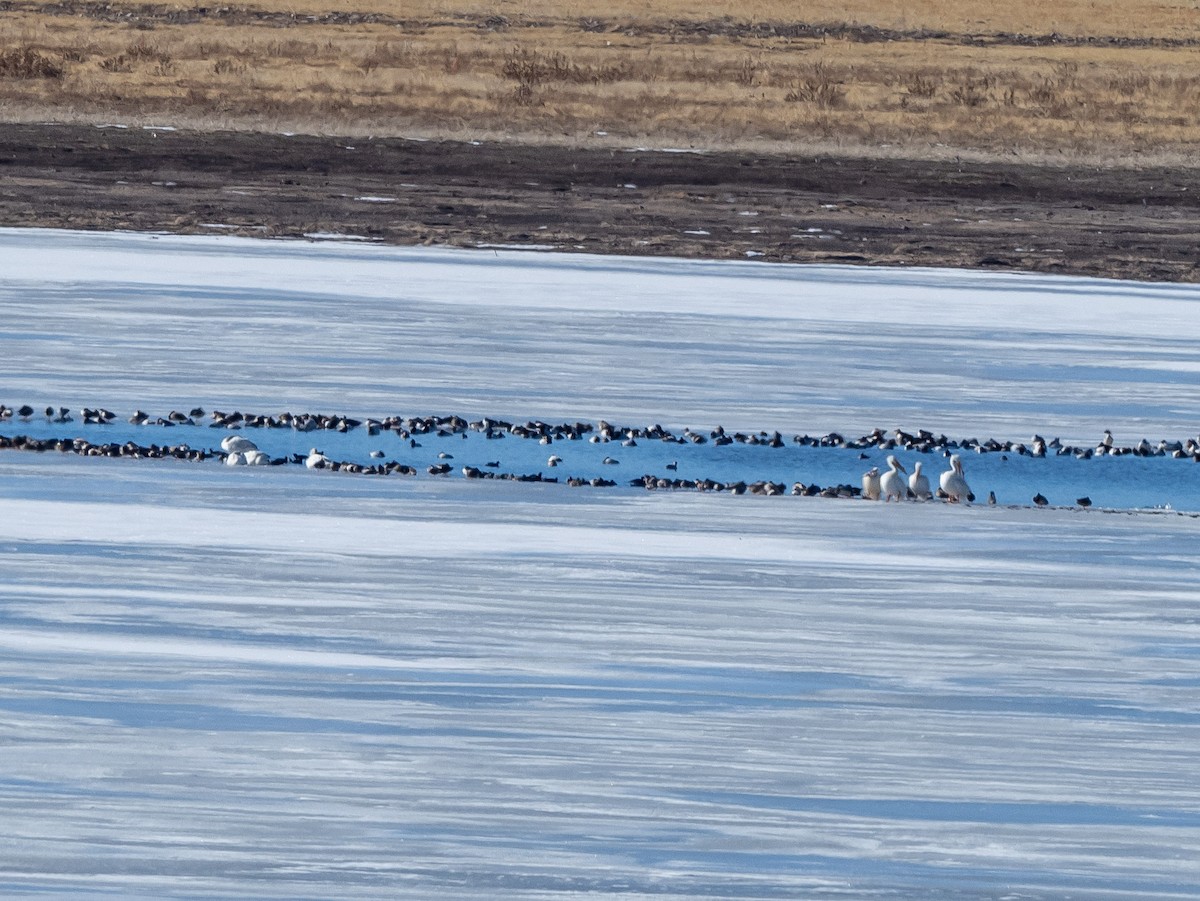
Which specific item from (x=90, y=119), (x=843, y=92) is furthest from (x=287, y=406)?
(x=843, y=92)

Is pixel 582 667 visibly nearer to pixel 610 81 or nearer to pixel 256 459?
pixel 256 459

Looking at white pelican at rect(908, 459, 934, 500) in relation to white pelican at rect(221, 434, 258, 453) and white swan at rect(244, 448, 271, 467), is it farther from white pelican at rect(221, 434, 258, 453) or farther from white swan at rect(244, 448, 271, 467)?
white pelican at rect(221, 434, 258, 453)

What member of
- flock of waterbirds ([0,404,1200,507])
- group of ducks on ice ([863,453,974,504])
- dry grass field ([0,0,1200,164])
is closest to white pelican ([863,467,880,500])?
group of ducks on ice ([863,453,974,504])

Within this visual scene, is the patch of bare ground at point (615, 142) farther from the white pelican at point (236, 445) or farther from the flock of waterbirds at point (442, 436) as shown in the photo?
the white pelican at point (236, 445)

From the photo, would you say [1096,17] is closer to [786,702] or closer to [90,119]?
[90,119]

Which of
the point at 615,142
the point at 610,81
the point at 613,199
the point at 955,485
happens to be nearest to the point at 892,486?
the point at 955,485

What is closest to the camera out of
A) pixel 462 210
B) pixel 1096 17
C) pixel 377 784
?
pixel 377 784
